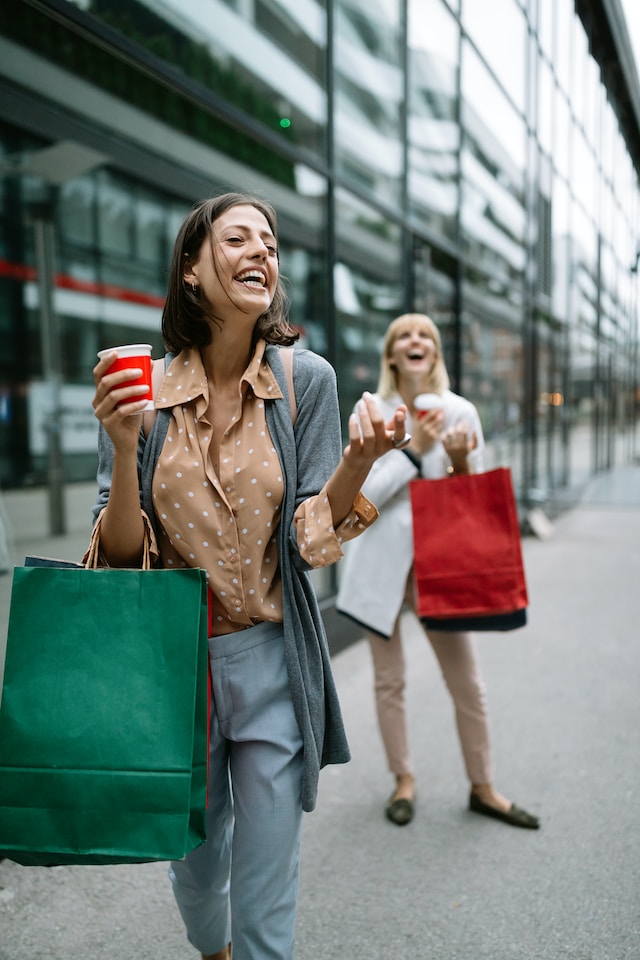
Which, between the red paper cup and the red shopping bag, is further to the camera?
the red shopping bag

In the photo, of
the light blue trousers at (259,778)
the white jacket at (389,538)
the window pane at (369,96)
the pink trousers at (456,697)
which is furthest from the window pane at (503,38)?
the light blue trousers at (259,778)

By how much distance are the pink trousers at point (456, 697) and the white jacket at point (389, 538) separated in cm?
19

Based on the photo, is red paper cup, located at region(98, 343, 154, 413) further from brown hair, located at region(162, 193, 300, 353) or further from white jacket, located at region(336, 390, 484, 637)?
white jacket, located at region(336, 390, 484, 637)

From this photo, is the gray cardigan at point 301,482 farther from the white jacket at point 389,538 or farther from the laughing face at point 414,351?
the laughing face at point 414,351

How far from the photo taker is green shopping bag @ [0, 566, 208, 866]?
1.46 m

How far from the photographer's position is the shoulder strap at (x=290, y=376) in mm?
1783

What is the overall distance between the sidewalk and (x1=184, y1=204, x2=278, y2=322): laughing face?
1.91 m

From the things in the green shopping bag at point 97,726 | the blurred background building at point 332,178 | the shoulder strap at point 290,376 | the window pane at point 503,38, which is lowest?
the green shopping bag at point 97,726

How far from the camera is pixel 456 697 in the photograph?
3197 millimetres

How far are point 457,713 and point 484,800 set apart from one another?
359 millimetres

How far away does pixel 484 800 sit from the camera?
3.19 metres

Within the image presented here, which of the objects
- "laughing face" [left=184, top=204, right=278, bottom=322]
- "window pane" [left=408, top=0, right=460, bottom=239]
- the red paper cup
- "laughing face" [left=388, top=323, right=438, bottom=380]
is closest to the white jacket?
"laughing face" [left=388, top=323, right=438, bottom=380]

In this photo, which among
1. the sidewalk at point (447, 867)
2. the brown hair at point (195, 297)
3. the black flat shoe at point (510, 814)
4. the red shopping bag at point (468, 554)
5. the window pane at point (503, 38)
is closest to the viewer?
the brown hair at point (195, 297)

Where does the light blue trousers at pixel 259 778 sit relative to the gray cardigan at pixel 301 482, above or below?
below
